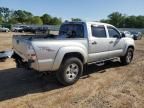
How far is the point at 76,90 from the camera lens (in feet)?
22.0

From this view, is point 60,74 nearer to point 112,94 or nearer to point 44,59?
point 44,59

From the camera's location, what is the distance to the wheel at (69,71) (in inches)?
271

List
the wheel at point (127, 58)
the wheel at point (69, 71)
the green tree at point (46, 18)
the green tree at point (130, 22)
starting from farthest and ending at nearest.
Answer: the green tree at point (46, 18) → the green tree at point (130, 22) → the wheel at point (127, 58) → the wheel at point (69, 71)

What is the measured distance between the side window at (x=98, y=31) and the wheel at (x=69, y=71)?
4.47 feet

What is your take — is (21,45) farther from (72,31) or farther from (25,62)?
(72,31)

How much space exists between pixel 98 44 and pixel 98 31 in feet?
1.69

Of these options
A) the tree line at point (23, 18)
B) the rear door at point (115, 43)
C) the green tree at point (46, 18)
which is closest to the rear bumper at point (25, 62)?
the rear door at point (115, 43)

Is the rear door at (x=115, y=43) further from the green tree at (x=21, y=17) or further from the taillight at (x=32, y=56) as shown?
the green tree at (x=21, y=17)

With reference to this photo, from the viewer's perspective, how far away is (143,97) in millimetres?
6234

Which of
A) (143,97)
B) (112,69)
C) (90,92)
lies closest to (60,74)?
(90,92)

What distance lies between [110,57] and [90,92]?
9.41ft

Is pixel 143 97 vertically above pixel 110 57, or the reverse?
pixel 110 57

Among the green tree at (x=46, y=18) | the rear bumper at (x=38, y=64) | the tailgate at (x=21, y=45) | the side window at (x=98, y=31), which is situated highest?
the green tree at (x=46, y=18)

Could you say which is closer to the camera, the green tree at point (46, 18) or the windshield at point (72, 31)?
the windshield at point (72, 31)
